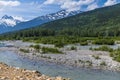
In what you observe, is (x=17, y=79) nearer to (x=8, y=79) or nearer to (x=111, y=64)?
(x=8, y=79)

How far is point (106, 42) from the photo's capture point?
3959 inches

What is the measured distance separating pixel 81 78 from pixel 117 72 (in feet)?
22.5

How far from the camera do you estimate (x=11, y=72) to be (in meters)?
17.8

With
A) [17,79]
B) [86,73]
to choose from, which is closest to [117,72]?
[86,73]

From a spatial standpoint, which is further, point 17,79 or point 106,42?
Answer: point 106,42

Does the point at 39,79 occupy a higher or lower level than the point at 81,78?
higher

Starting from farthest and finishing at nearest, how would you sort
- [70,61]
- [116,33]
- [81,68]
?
1. [116,33]
2. [70,61]
3. [81,68]

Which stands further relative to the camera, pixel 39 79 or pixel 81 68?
pixel 81 68

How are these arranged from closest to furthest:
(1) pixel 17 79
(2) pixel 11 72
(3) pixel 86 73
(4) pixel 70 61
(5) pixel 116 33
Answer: (1) pixel 17 79 → (2) pixel 11 72 → (3) pixel 86 73 → (4) pixel 70 61 → (5) pixel 116 33

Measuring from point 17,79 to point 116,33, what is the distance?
6725 inches

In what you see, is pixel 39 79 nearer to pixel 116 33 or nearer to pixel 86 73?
pixel 86 73

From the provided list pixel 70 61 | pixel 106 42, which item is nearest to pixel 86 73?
pixel 70 61

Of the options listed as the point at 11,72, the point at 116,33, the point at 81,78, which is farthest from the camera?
the point at 116,33

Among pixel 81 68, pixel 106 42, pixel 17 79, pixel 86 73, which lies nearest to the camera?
pixel 17 79
